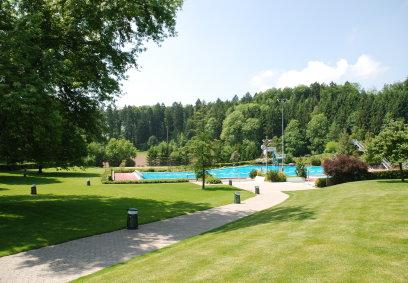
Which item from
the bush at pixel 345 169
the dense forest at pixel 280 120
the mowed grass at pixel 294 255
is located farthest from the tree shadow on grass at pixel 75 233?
the dense forest at pixel 280 120

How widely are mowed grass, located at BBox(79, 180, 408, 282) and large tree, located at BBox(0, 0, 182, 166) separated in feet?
25.2

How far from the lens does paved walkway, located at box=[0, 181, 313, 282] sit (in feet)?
35.7

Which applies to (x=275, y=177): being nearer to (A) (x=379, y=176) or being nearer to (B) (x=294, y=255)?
(A) (x=379, y=176)

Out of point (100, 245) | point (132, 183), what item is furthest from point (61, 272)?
point (132, 183)

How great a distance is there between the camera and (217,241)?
41.7 feet

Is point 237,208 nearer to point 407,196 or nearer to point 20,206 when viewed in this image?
point 407,196

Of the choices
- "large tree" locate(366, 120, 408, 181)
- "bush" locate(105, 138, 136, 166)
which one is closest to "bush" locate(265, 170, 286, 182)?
"large tree" locate(366, 120, 408, 181)

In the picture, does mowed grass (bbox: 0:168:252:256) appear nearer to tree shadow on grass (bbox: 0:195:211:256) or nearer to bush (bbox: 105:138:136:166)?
tree shadow on grass (bbox: 0:195:211:256)

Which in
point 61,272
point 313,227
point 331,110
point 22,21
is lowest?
point 61,272

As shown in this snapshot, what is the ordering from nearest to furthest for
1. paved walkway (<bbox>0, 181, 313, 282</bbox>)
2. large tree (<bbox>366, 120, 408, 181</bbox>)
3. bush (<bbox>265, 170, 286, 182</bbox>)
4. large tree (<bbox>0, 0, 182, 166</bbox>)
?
paved walkway (<bbox>0, 181, 313, 282</bbox>) → large tree (<bbox>0, 0, 182, 166</bbox>) → large tree (<bbox>366, 120, 408, 181</bbox>) → bush (<bbox>265, 170, 286, 182</bbox>)

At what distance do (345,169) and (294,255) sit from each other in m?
28.1

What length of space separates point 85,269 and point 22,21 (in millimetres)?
10627

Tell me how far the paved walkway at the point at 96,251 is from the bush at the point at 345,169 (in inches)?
729

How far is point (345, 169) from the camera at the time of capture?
35125mm
